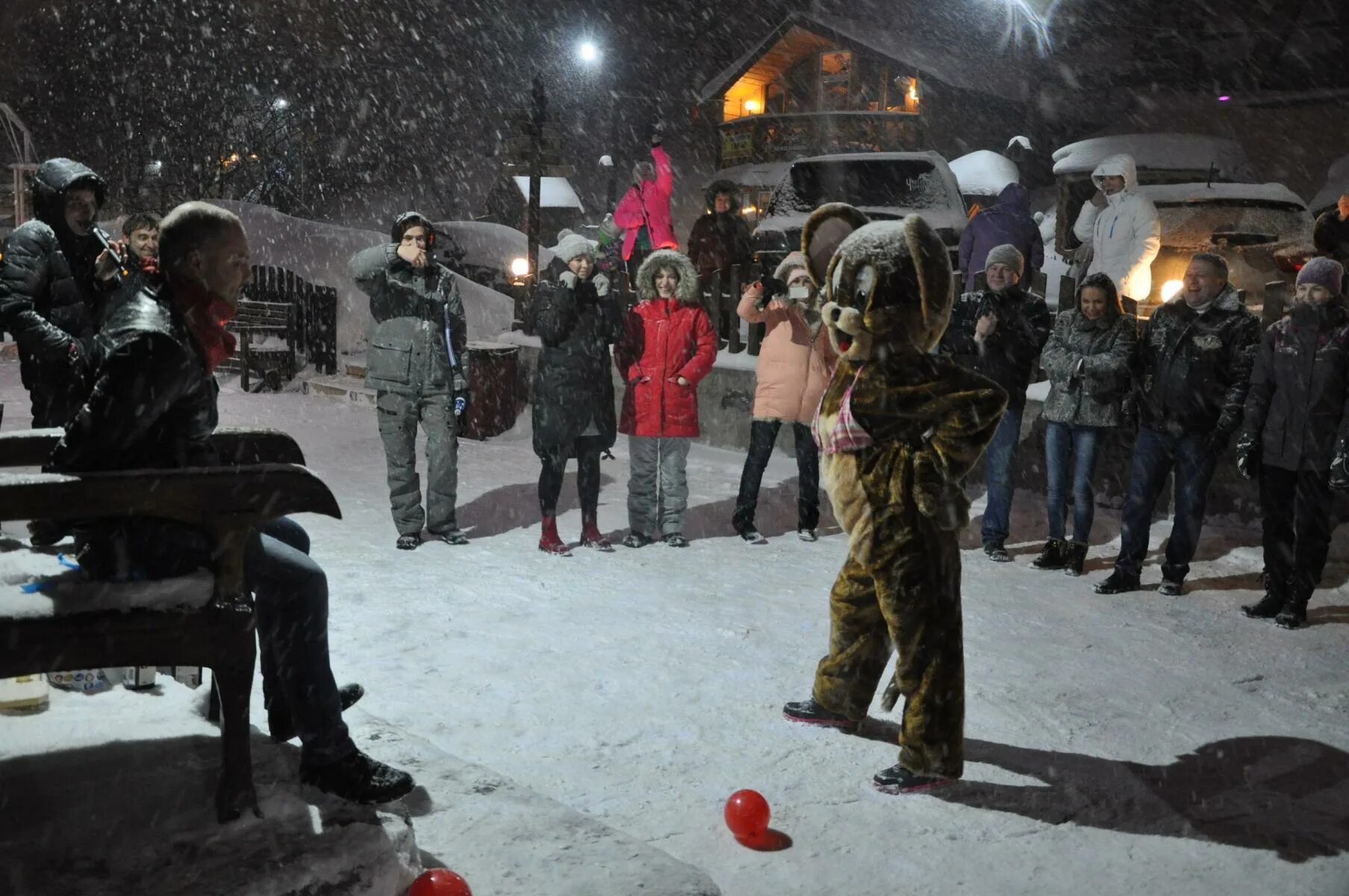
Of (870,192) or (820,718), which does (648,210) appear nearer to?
(870,192)

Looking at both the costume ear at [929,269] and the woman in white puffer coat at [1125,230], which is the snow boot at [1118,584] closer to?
the woman in white puffer coat at [1125,230]

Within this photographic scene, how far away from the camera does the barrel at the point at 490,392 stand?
38.6ft

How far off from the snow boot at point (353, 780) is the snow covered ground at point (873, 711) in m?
0.24

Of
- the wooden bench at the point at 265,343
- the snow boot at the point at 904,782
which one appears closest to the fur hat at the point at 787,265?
the snow boot at the point at 904,782

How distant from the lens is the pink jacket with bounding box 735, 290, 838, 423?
794 cm

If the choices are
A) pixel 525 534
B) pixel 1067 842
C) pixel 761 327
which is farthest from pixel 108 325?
pixel 761 327

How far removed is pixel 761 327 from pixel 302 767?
28.6ft

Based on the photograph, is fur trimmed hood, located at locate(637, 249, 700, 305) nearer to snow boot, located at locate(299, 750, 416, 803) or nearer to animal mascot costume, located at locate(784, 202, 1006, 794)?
animal mascot costume, located at locate(784, 202, 1006, 794)

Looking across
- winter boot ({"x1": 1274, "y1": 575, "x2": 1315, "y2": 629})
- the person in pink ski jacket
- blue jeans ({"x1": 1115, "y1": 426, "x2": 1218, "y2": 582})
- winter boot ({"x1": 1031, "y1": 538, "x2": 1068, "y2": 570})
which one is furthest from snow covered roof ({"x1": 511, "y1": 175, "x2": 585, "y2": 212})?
winter boot ({"x1": 1274, "y1": 575, "x2": 1315, "y2": 629})

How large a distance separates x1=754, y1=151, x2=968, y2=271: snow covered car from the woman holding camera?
5725 millimetres

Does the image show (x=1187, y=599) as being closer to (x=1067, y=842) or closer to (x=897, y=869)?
(x=1067, y=842)

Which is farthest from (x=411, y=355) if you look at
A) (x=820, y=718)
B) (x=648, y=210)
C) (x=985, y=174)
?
(x=985, y=174)

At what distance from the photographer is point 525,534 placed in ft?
26.1

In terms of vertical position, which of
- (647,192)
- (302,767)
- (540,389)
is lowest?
(302,767)
